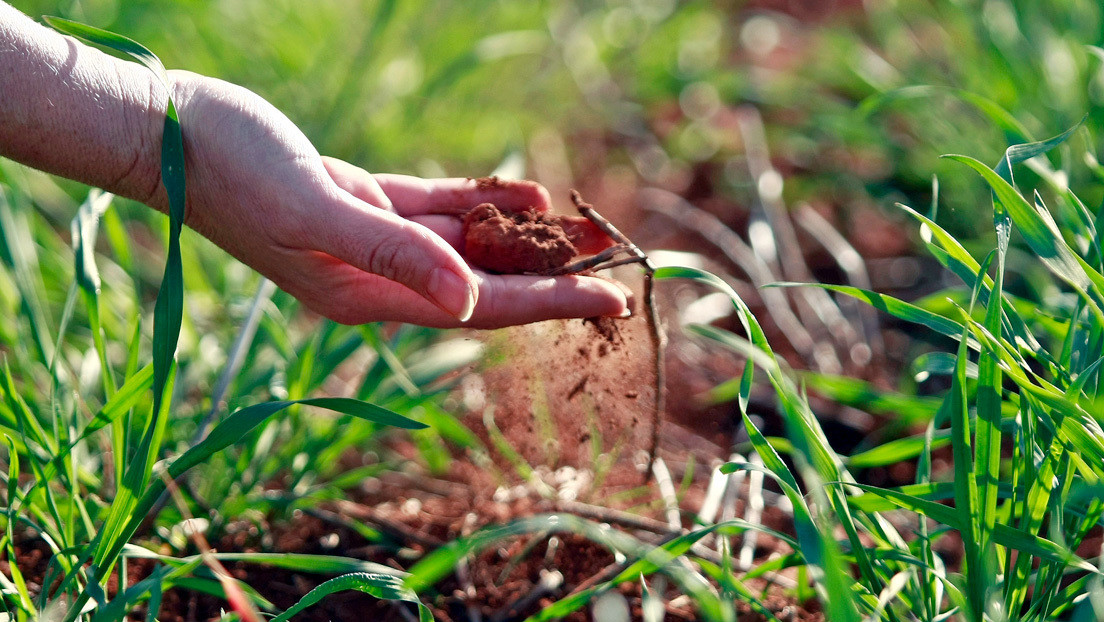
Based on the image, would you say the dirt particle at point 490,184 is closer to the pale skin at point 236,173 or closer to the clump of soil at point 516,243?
the clump of soil at point 516,243

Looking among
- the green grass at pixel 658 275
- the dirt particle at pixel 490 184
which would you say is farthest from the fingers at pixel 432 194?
the green grass at pixel 658 275

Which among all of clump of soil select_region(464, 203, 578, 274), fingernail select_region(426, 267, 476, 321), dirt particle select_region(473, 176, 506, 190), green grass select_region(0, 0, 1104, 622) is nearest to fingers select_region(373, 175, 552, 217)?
dirt particle select_region(473, 176, 506, 190)

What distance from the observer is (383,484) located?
187 cm

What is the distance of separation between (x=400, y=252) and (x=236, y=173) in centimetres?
29

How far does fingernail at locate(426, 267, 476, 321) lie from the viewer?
115cm

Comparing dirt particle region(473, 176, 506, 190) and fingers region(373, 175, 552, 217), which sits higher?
dirt particle region(473, 176, 506, 190)

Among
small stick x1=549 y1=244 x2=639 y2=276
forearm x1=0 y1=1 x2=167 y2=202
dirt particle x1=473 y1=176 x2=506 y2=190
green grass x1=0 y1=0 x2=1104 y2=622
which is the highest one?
forearm x1=0 y1=1 x2=167 y2=202

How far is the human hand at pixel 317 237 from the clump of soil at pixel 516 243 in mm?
30

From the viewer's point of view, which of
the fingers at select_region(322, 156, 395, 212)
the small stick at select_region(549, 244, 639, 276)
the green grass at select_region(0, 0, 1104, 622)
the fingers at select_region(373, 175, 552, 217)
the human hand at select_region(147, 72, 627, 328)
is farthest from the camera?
→ the fingers at select_region(373, 175, 552, 217)

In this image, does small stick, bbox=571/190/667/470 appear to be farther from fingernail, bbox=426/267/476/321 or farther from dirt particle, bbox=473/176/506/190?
fingernail, bbox=426/267/476/321

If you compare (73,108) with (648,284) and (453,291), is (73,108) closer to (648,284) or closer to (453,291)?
(453,291)

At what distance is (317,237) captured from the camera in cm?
124

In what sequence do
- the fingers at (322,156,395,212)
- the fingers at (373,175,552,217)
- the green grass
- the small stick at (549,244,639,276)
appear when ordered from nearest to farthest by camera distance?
the green grass, the small stick at (549,244,639,276), the fingers at (322,156,395,212), the fingers at (373,175,552,217)

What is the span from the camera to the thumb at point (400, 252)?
1160 millimetres
